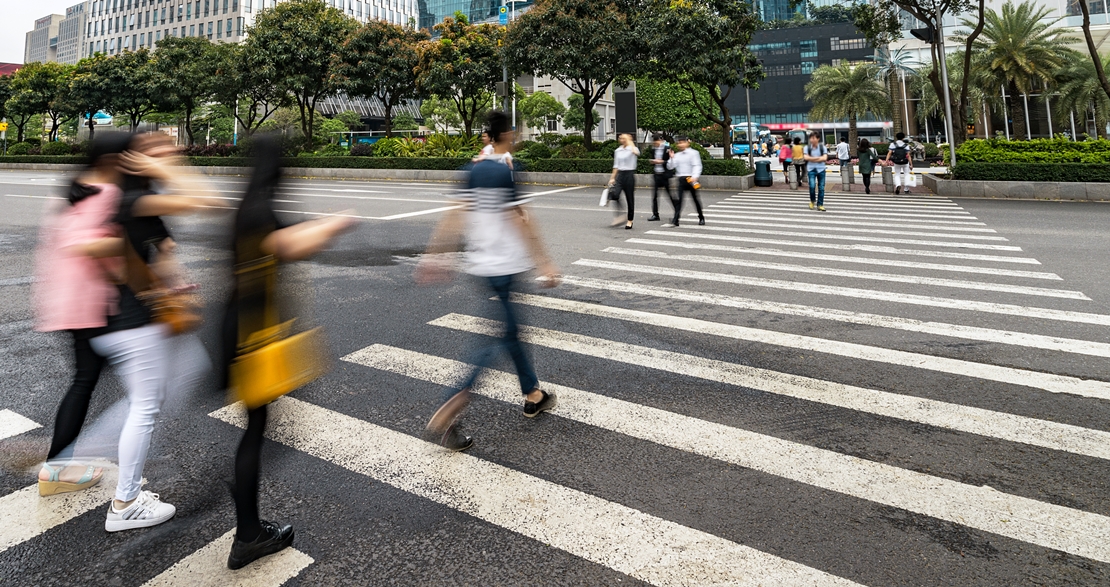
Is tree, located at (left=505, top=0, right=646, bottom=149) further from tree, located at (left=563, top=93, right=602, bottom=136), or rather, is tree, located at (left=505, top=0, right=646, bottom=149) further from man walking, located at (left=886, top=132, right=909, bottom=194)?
tree, located at (left=563, top=93, right=602, bottom=136)

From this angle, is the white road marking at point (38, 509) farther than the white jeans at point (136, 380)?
Yes

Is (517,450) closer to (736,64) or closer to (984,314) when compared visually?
(984,314)

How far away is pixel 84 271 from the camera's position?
2775 mm

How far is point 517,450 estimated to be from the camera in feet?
12.4

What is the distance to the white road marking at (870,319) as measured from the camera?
5.56 meters

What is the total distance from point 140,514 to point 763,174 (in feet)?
77.3

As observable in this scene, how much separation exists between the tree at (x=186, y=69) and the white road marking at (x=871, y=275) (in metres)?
36.1

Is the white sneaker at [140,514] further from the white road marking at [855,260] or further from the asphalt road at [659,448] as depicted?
the white road marking at [855,260]

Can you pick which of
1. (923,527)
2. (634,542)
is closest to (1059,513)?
(923,527)

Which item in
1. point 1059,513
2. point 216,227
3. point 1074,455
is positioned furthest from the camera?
point 216,227

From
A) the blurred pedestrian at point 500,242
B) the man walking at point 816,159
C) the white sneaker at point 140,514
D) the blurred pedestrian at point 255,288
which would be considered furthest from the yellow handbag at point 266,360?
the man walking at point 816,159

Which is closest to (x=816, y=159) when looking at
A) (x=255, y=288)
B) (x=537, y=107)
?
(x=255, y=288)

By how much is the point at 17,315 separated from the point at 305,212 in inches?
381

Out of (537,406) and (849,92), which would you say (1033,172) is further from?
(849,92)
